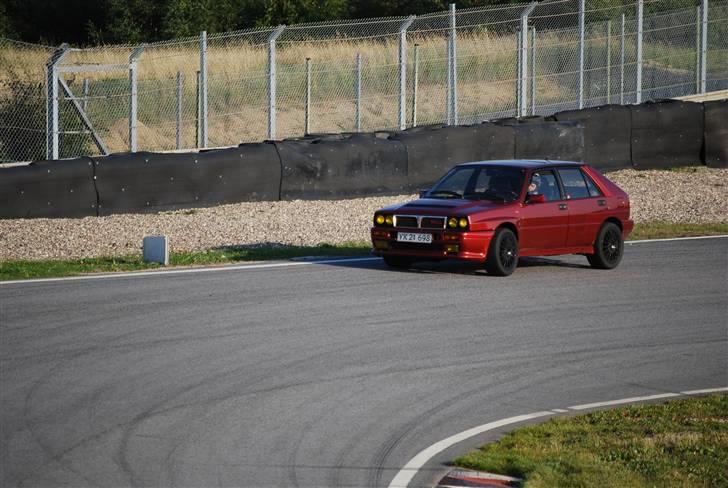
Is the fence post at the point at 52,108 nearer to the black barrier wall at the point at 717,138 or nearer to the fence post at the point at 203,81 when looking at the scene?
the fence post at the point at 203,81

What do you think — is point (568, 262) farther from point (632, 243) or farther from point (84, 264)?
point (84, 264)

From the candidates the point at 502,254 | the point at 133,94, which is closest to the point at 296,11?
the point at 133,94

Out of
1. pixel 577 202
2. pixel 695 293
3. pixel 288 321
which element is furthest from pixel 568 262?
pixel 288 321

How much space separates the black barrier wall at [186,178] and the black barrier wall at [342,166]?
0.95 feet

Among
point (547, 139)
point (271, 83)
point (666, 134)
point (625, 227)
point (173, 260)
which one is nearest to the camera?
point (173, 260)

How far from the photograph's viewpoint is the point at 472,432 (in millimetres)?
8852

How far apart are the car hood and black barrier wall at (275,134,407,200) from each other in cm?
593

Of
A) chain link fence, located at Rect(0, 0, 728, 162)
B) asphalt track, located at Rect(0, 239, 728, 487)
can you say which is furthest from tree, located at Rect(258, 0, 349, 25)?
asphalt track, located at Rect(0, 239, 728, 487)

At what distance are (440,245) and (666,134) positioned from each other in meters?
13.5

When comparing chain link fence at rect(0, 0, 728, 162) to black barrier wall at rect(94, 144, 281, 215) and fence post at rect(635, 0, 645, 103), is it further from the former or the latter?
black barrier wall at rect(94, 144, 281, 215)

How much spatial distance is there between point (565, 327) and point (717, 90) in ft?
73.0

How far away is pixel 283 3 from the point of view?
45812 millimetres

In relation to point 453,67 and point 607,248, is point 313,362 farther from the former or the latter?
point 453,67

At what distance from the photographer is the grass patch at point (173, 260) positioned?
15266 mm
